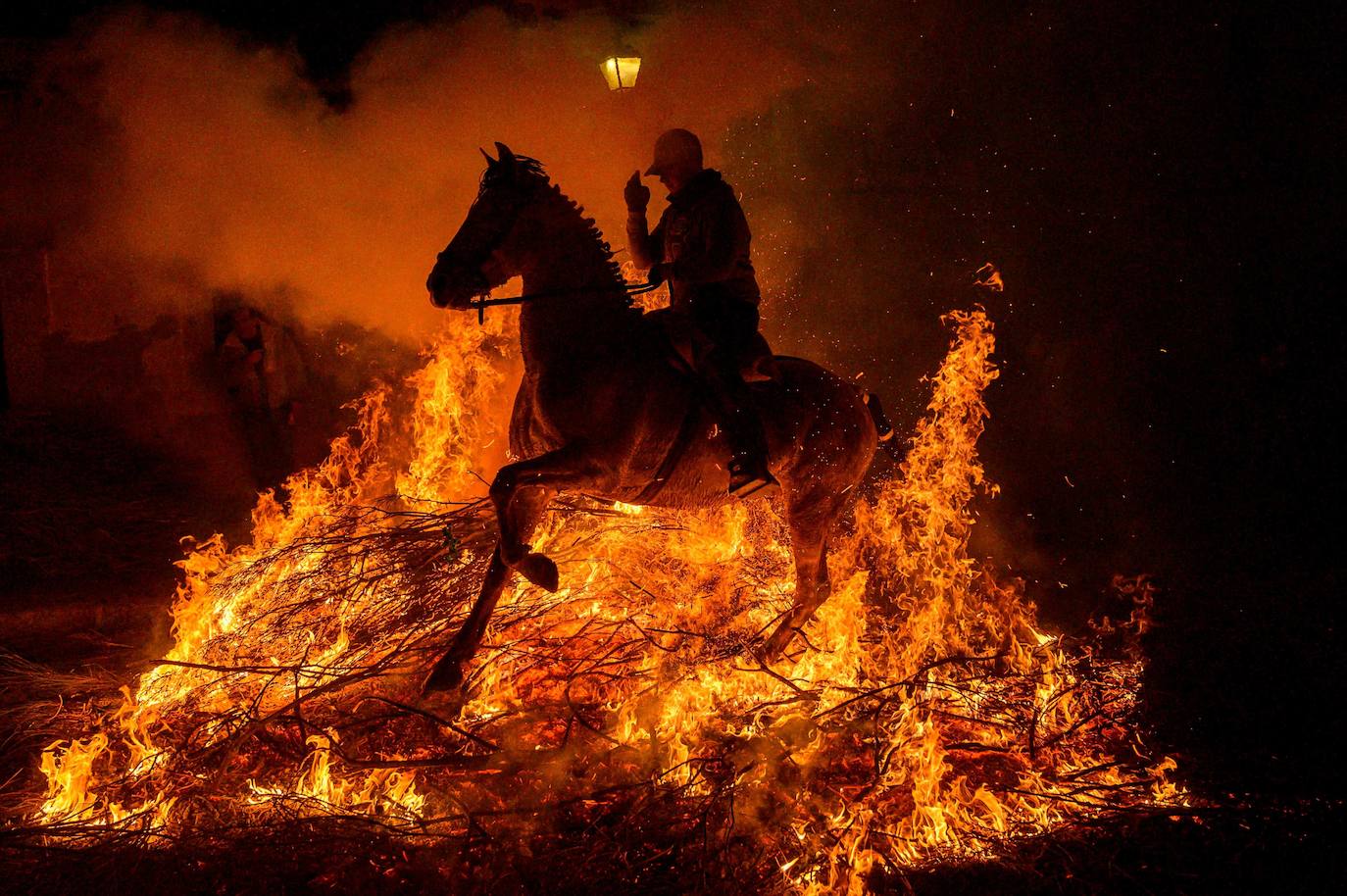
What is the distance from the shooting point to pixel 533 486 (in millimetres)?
4453

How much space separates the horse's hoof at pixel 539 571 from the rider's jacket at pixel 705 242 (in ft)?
5.30

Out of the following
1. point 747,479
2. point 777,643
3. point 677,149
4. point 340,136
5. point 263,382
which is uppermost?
point 340,136

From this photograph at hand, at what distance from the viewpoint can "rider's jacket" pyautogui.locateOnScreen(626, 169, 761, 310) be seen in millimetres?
4512

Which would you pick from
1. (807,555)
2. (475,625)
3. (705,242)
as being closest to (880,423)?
(807,555)

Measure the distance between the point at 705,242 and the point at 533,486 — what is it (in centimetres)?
161

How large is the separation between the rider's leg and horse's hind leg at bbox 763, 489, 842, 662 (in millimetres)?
776

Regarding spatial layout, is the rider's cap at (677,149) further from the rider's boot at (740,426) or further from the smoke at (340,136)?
the smoke at (340,136)

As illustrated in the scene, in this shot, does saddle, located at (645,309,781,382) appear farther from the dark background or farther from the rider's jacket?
the dark background

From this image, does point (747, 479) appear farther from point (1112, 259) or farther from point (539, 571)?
point (1112, 259)

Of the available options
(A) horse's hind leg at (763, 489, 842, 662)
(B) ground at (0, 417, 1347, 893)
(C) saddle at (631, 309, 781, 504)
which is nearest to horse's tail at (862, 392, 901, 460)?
(A) horse's hind leg at (763, 489, 842, 662)

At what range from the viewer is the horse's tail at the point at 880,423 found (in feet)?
17.9

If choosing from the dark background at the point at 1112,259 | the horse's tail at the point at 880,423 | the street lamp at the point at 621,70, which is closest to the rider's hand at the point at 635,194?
the horse's tail at the point at 880,423

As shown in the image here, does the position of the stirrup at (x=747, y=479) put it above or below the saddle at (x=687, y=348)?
below

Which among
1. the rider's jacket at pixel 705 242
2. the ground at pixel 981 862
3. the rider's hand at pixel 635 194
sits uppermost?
the rider's hand at pixel 635 194
